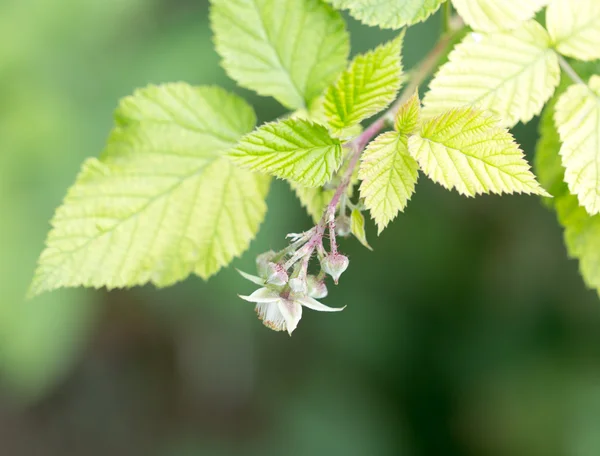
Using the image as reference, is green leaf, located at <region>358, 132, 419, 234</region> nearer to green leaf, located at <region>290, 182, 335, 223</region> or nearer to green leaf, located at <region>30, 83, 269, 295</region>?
green leaf, located at <region>290, 182, 335, 223</region>

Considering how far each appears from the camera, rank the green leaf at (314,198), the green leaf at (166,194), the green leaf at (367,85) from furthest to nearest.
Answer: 1. the green leaf at (166,194)
2. the green leaf at (314,198)
3. the green leaf at (367,85)

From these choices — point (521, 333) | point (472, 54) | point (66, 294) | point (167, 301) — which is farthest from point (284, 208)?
point (472, 54)

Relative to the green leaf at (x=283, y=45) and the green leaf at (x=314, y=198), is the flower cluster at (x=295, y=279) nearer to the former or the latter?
the green leaf at (x=314, y=198)

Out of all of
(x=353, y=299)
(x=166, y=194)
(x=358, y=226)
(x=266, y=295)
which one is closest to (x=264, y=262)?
(x=266, y=295)

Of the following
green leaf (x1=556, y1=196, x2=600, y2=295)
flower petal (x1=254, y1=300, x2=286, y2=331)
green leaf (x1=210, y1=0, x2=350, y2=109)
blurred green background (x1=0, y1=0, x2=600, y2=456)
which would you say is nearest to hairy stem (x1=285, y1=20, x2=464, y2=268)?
flower petal (x1=254, y1=300, x2=286, y2=331)

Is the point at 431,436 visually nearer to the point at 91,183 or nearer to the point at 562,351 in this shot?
the point at 562,351

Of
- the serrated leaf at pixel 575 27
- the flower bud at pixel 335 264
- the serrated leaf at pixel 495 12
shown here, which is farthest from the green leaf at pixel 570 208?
the flower bud at pixel 335 264
